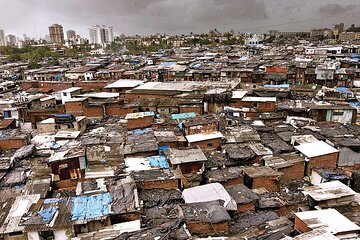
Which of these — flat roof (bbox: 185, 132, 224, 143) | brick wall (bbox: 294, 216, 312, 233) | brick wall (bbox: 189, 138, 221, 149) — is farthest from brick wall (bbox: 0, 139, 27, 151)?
brick wall (bbox: 294, 216, 312, 233)

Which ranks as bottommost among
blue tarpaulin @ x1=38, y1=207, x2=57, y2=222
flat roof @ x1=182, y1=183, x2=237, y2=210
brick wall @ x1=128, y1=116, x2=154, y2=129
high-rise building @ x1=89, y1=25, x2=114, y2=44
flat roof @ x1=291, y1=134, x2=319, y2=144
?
flat roof @ x1=182, y1=183, x2=237, y2=210

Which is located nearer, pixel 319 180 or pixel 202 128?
pixel 319 180

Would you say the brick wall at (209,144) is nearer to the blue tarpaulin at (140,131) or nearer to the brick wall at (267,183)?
the blue tarpaulin at (140,131)

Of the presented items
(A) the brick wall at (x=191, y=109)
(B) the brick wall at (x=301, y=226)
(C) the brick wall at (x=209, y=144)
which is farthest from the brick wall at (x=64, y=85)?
(B) the brick wall at (x=301, y=226)

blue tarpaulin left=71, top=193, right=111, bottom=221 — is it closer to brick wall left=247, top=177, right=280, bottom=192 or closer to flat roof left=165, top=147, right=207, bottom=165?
flat roof left=165, top=147, right=207, bottom=165

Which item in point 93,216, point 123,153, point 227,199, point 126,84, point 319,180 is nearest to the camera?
point 93,216

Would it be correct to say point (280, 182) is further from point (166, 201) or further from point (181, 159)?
point (166, 201)

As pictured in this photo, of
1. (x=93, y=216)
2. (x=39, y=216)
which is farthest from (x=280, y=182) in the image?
(x=39, y=216)
